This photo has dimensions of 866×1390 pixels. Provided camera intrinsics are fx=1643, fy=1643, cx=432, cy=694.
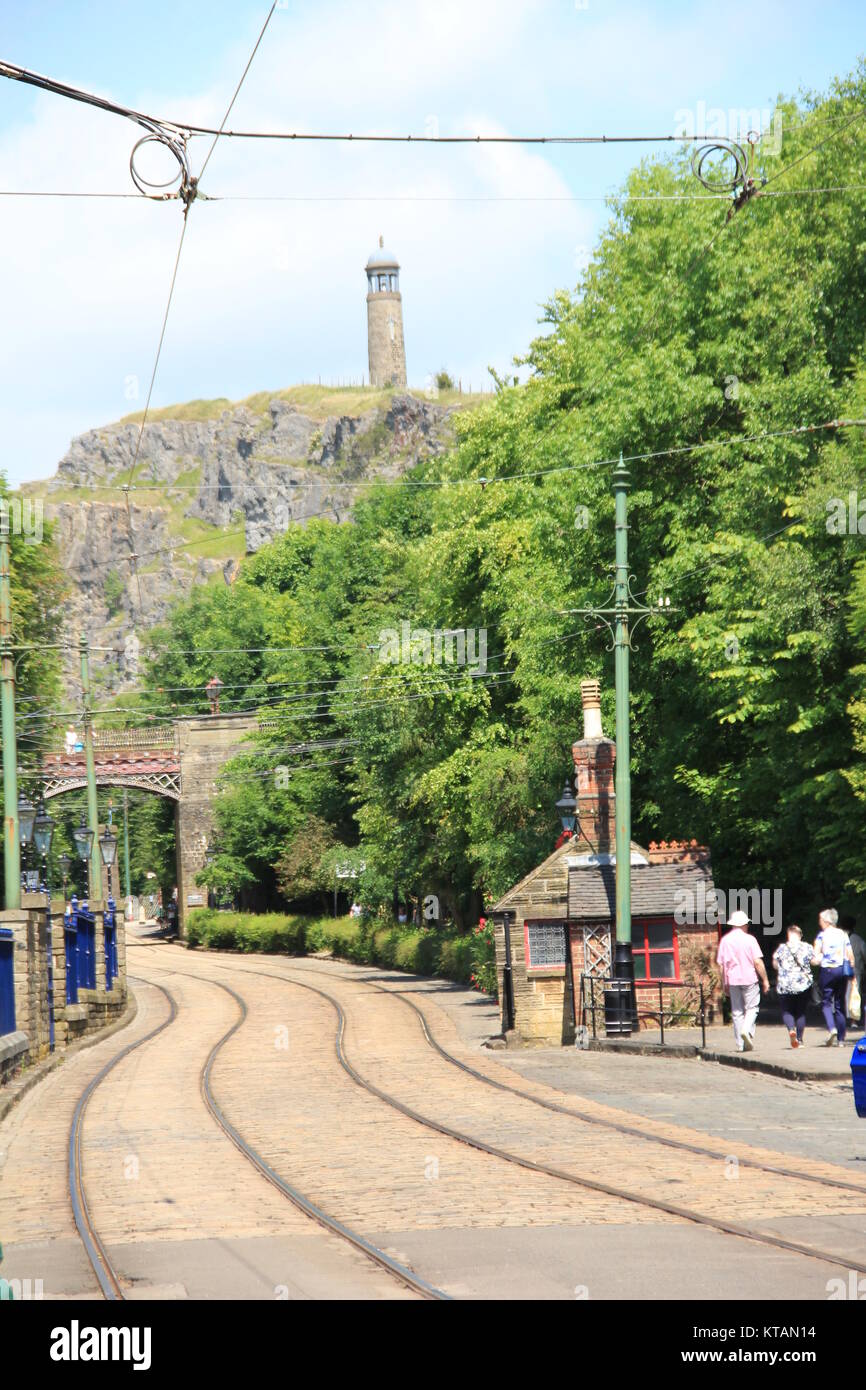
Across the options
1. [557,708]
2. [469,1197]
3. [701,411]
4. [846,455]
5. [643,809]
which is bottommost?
[469,1197]

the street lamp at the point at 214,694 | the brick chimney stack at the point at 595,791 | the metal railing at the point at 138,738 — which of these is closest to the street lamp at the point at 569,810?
the brick chimney stack at the point at 595,791

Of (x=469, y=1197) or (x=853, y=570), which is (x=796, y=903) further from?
(x=469, y=1197)

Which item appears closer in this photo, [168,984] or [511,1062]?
[511,1062]

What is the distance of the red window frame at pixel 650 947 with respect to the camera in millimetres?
24969

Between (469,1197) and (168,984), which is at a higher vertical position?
(469,1197)

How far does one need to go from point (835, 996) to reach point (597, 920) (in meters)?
5.55

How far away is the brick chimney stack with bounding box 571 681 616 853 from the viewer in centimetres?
2606

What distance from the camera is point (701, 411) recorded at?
29406mm

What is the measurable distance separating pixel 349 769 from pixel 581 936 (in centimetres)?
3292

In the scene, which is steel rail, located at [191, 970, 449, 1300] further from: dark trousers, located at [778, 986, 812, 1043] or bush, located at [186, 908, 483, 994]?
bush, located at [186, 908, 483, 994]

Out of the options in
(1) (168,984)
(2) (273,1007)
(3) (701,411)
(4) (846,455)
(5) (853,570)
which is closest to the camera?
(5) (853,570)

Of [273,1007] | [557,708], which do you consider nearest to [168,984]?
[273,1007]

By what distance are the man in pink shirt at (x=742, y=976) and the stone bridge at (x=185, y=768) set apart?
5772 centimetres

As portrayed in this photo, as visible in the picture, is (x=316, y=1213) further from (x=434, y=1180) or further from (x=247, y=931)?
(x=247, y=931)
